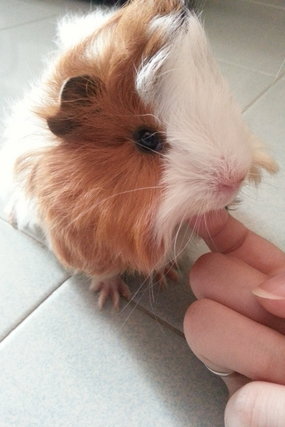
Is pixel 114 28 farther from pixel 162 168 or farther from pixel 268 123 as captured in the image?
pixel 268 123

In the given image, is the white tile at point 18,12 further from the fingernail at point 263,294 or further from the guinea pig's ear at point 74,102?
the fingernail at point 263,294

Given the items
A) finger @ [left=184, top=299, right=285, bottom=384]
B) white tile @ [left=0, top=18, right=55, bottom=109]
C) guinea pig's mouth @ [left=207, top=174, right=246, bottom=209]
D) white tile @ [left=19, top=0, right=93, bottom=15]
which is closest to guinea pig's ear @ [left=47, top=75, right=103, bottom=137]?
guinea pig's mouth @ [left=207, top=174, right=246, bottom=209]

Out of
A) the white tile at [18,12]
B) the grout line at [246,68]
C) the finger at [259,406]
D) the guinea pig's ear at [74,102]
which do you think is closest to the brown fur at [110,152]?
the guinea pig's ear at [74,102]

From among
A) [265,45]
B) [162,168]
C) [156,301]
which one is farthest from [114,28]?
[265,45]

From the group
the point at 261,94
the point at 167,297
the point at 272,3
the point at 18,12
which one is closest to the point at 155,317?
the point at 167,297

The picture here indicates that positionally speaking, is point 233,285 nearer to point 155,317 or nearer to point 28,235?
point 155,317

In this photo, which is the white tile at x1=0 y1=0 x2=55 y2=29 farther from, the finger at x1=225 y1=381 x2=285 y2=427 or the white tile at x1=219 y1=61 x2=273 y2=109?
the finger at x1=225 y1=381 x2=285 y2=427
